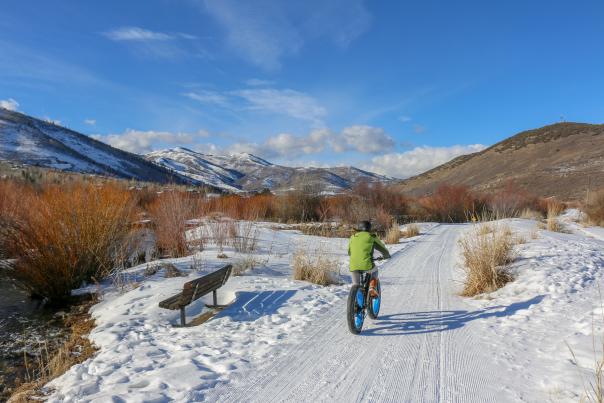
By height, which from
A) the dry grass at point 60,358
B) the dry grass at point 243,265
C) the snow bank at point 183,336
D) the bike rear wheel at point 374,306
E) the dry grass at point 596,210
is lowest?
the dry grass at point 60,358

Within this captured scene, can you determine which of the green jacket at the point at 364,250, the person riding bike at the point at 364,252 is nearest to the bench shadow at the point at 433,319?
the person riding bike at the point at 364,252

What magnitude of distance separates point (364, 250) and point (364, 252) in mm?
30

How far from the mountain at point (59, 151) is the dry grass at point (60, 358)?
39159 mm

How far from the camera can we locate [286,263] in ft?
37.0

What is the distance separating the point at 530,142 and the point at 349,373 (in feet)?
270

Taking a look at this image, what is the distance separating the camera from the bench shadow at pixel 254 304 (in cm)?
671

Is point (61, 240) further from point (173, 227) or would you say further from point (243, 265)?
point (243, 265)

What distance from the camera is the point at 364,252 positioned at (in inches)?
238

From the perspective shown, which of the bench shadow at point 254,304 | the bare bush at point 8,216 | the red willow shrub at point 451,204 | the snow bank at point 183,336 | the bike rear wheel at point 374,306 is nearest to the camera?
the snow bank at point 183,336

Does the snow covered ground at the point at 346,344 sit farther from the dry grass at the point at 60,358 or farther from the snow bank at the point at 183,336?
the dry grass at the point at 60,358

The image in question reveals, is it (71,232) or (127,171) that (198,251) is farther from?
(127,171)

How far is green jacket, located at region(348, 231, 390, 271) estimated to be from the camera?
6035 millimetres

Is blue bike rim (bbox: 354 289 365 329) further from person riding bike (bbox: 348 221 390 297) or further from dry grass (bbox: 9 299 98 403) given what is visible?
dry grass (bbox: 9 299 98 403)

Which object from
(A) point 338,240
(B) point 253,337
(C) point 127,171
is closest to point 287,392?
(B) point 253,337
